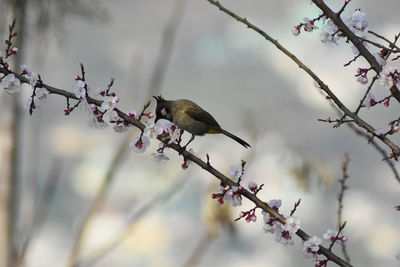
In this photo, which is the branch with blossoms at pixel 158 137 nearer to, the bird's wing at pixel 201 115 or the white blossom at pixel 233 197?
the white blossom at pixel 233 197

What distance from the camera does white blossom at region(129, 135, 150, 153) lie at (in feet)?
6.56

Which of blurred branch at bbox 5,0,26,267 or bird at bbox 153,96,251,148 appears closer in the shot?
bird at bbox 153,96,251,148

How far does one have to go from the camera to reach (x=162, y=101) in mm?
Result: 2914

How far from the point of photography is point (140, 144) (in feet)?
6.60

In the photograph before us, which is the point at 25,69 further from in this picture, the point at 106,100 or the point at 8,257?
the point at 8,257

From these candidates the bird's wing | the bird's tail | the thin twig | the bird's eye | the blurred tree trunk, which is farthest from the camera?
the blurred tree trunk

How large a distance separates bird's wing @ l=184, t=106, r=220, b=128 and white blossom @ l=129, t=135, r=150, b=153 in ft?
2.99

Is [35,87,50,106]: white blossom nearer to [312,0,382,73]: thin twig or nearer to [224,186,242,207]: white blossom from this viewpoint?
[224,186,242,207]: white blossom

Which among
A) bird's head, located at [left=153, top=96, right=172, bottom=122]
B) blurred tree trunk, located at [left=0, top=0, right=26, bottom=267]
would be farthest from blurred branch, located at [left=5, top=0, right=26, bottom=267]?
bird's head, located at [left=153, top=96, right=172, bottom=122]

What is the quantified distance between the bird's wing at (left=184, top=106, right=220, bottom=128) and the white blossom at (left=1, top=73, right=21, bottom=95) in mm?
1158

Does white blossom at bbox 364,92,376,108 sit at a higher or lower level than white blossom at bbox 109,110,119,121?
higher

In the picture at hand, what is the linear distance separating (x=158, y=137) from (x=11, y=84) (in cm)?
55

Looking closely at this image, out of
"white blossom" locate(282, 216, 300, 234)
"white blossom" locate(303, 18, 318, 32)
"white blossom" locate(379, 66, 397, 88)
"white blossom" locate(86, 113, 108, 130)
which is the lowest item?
"white blossom" locate(282, 216, 300, 234)

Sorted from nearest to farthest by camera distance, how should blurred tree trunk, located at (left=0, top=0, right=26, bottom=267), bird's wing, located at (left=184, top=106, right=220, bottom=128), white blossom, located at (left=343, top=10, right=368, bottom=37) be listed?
white blossom, located at (left=343, top=10, right=368, bottom=37) → bird's wing, located at (left=184, top=106, right=220, bottom=128) → blurred tree trunk, located at (left=0, top=0, right=26, bottom=267)
